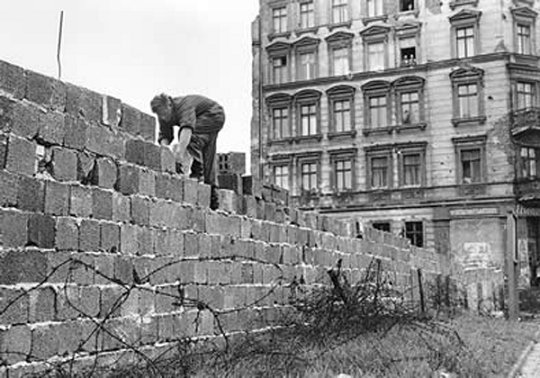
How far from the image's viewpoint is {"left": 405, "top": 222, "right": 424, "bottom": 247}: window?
36.7m

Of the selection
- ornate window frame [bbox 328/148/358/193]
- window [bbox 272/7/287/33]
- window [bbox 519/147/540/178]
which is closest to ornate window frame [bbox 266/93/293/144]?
ornate window frame [bbox 328/148/358/193]

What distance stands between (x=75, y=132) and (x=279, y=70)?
34.1 m

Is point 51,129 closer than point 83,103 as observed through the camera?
Yes

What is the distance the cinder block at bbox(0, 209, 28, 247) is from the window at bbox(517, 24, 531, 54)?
113ft

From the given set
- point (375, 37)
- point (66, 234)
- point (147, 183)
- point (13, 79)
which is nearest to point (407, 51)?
point (375, 37)

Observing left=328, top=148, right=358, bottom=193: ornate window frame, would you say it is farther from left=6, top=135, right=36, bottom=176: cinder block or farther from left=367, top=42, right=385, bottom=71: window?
left=6, top=135, right=36, bottom=176: cinder block

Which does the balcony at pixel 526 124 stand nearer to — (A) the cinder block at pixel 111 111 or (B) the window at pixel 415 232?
(B) the window at pixel 415 232

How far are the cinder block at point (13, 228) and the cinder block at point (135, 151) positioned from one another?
182 centimetres

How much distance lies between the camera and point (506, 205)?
1387 inches

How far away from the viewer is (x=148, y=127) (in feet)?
27.8

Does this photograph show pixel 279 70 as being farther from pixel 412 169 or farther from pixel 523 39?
pixel 523 39

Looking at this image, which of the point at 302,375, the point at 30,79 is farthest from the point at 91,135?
the point at 302,375

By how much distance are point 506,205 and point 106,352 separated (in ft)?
100.0

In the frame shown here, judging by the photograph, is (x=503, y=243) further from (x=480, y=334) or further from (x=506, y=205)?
(x=480, y=334)
